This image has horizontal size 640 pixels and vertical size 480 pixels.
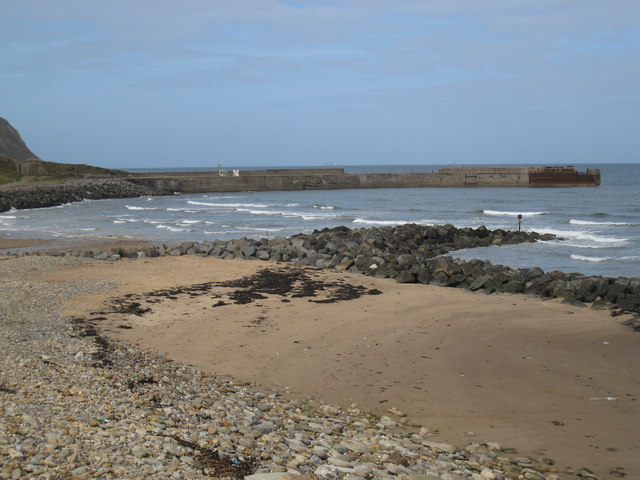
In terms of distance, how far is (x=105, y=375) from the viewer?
6.53m

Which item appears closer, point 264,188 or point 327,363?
point 327,363

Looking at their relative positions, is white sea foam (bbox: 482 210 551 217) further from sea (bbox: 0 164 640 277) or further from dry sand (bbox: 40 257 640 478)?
dry sand (bbox: 40 257 640 478)

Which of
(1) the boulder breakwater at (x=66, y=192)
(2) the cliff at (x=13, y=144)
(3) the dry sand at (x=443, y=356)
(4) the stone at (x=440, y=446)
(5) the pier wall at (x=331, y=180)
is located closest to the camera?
(4) the stone at (x=440, y=446)

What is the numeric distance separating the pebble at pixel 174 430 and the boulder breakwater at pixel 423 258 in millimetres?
6144

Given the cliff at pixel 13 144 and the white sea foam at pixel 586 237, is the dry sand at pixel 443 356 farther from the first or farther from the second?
the cliff at pixel 13 144

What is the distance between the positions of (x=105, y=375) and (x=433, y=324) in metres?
5.36

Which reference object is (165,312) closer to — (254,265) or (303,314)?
(303,314)

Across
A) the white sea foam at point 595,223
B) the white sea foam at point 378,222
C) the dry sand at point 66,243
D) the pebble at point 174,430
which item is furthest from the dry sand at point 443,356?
the white sea foam at point 595,223

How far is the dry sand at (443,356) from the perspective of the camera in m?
6.37

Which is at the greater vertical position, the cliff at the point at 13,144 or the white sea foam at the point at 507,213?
the cliff at the point at 13,144

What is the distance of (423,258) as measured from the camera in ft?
55.6

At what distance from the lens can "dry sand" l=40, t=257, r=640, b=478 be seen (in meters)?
6.37

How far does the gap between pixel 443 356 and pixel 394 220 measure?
24.8 metres

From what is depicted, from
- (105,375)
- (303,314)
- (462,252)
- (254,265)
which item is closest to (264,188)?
(462,252)
